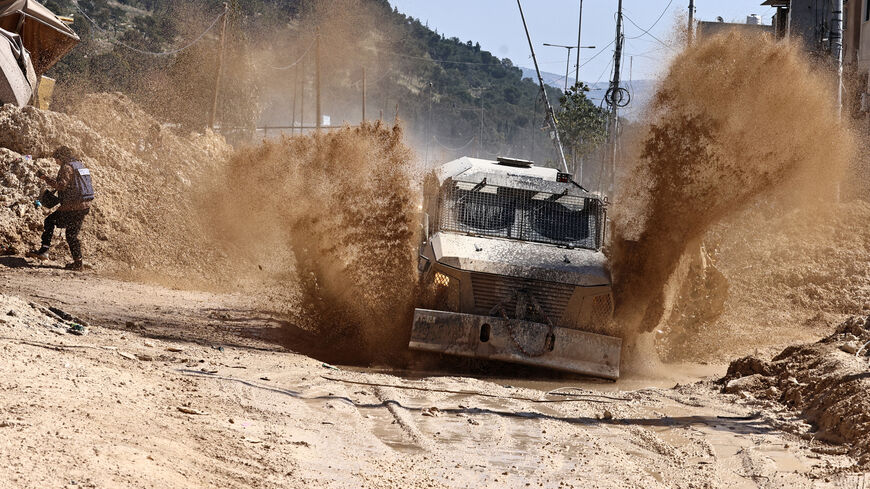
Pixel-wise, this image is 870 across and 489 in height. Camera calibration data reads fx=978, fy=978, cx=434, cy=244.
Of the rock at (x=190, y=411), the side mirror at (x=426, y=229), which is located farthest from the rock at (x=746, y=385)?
the rock at (x=190, y=411)

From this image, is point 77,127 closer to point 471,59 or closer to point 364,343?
point 364,343

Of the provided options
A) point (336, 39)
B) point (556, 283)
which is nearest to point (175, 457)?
point (556, 283)

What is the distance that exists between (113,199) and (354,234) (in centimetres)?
686

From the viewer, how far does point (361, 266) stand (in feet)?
38.6

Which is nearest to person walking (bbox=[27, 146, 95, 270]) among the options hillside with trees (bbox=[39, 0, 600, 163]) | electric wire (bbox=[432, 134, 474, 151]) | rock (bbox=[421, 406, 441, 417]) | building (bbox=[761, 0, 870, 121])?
rock (bbox=[421, 406, 441, 417])

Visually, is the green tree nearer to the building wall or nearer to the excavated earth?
the building wall

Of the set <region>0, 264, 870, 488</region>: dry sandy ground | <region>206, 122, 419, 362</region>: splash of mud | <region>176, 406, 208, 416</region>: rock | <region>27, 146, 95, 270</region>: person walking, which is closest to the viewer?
<region>0, 264, 870, 488</region>: dry sandy ground

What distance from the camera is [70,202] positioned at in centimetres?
1413

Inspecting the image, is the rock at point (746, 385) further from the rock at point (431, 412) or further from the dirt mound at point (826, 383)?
the rock at point (431, 412)

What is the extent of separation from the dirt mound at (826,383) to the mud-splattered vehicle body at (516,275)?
4.91 feet

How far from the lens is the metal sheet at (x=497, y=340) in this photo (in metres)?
10.4

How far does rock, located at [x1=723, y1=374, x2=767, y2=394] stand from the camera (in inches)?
393

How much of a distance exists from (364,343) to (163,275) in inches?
226

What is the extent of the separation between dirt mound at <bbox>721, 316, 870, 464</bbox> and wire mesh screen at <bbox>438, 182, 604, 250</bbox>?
2361 millimetres
